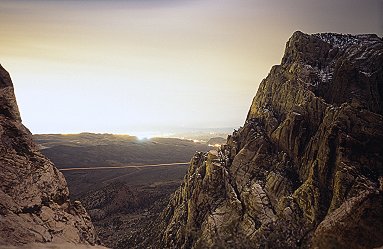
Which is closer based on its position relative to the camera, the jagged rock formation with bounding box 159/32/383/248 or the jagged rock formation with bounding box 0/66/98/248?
the jagged rock formation with bounding box 0/66/98/248

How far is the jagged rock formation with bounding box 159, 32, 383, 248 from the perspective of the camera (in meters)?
16.0

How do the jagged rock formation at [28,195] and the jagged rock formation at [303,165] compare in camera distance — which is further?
the jagged rock formation at [303,165]

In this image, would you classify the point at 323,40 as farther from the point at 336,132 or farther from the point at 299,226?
the point at 299,226

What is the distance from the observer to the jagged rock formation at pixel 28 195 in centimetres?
1181

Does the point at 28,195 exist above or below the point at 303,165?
above

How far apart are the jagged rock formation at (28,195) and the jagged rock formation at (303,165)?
741 cm

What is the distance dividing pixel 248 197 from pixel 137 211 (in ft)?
117

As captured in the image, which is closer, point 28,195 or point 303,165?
point 28,195

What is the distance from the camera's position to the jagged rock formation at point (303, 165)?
15969mm

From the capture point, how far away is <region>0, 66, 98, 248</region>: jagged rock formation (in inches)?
465

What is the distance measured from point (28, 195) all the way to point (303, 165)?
16.3m

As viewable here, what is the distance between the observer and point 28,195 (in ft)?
45.2

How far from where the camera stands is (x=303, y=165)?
2233 cm

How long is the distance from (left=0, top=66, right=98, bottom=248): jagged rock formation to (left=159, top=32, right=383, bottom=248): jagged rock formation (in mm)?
7413
